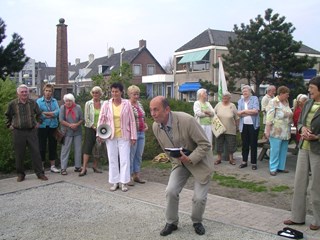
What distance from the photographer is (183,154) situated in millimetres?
4398

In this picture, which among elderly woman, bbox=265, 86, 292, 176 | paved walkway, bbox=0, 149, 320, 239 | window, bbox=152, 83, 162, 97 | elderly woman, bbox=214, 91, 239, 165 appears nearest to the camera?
paved walkway, bbox=0, 149, 320, 239

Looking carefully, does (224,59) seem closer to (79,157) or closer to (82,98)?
(82,98)

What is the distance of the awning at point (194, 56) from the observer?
44.2 metres

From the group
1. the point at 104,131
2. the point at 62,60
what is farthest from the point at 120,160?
the point at 62,60

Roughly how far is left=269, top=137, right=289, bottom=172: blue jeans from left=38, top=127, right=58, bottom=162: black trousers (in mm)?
4709

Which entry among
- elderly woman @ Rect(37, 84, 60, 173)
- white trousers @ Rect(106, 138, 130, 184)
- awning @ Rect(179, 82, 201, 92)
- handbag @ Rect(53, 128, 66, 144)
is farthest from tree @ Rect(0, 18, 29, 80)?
awning @ Rect(179, 82, 201, 92)

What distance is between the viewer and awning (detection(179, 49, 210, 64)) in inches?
1739

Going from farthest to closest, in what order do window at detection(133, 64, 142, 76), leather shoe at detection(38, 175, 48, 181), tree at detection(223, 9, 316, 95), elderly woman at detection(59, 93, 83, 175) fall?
1. window at detection(133, 64, 142, 76)
2. tree at detection(223, 9, 316, 95)
3. elderly woman at detection(59, 93, 83, 175)
4. leather shoe at detection(38, 175, 48, 181)

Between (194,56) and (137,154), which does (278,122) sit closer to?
(137,154)

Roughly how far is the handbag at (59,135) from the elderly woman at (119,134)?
1.54 metres

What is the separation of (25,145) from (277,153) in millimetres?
5168

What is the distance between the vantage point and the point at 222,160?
981 centimetres

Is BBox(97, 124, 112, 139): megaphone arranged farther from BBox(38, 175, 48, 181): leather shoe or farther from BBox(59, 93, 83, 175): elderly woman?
BBox(38, 175, 48, 181): leather shoe

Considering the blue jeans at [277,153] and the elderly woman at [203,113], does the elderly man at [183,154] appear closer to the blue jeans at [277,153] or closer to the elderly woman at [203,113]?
the blue jeans at [277,153]
